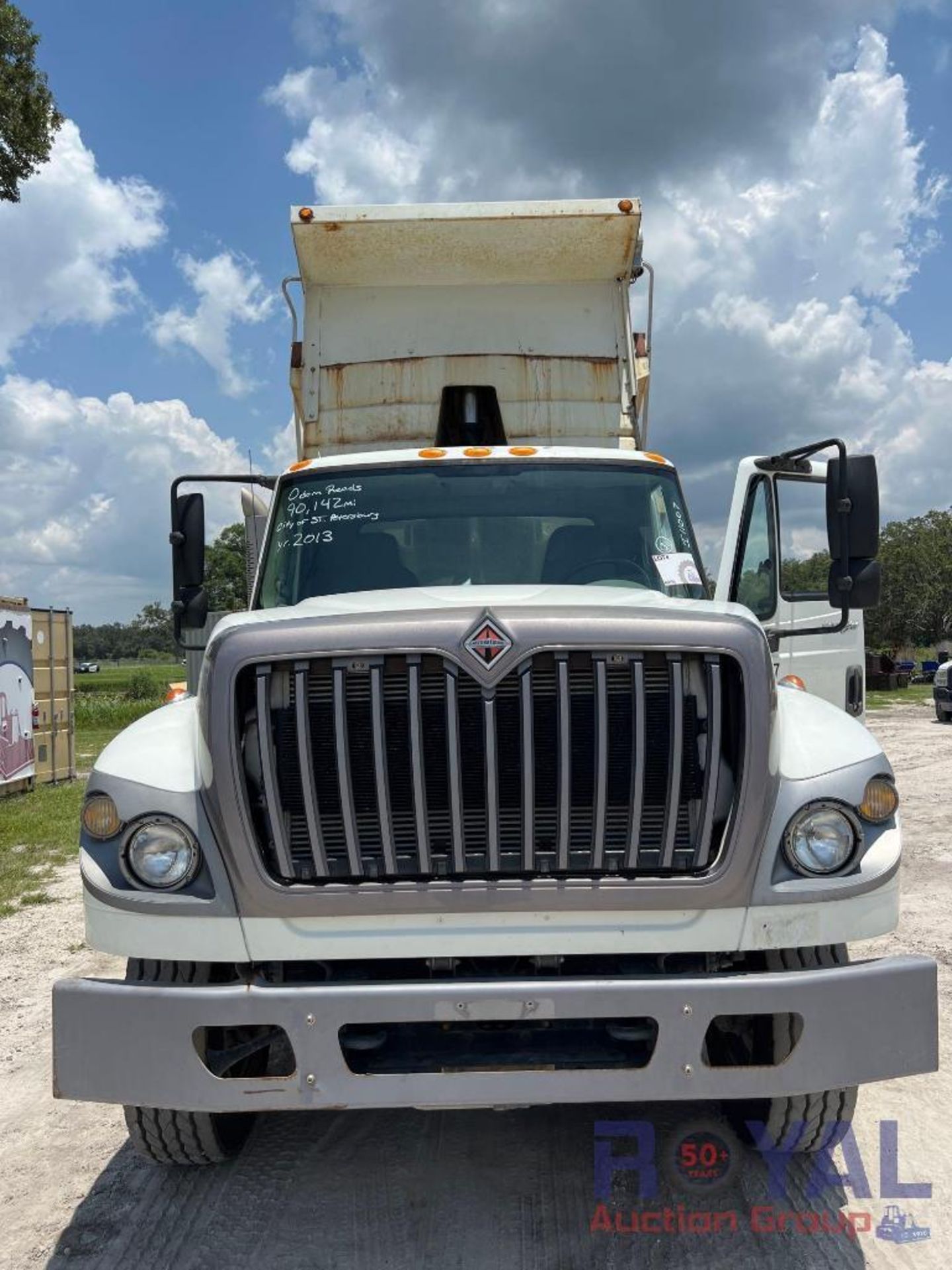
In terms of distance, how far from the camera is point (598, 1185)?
349cm

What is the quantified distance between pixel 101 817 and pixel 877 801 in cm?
221

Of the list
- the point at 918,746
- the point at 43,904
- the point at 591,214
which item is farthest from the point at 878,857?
the point at 918,746

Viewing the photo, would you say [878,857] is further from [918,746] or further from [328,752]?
[918,746]

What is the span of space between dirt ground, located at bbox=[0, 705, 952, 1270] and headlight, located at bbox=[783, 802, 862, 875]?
426 millimetres

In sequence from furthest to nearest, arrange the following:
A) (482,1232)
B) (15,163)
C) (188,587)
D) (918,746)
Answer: (918,746) → (15,163) → (188,587) → (482,1232)

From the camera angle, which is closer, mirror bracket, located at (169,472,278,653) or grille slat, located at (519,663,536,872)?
grille slat, located at (519,663,536,872)

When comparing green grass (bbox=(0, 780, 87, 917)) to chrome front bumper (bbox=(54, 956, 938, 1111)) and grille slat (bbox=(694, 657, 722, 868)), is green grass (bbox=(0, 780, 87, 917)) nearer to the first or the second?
chrome front bumper (bbox=(54, 956, 938, 1111))

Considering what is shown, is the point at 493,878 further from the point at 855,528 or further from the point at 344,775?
the point at 855,528

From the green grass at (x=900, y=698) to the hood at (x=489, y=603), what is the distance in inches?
993

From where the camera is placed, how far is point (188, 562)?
4695 mm

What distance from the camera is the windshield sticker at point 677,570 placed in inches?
168

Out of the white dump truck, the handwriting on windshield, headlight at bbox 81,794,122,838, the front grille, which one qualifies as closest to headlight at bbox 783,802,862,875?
the white dump truck

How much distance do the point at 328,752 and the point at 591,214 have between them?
441 centimetres

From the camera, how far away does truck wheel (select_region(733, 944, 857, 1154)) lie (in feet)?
9.95
